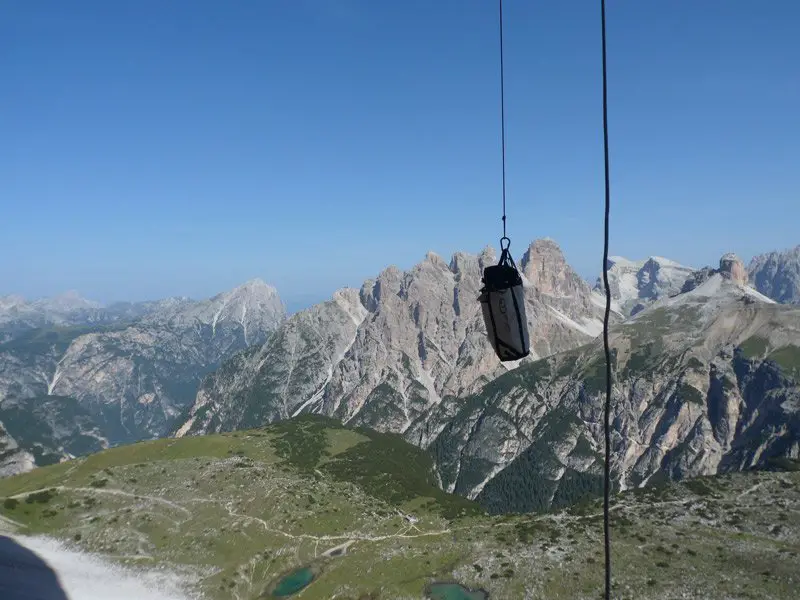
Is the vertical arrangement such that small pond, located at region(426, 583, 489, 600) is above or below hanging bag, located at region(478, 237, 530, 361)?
below

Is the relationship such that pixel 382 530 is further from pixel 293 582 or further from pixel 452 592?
pixel 452 592

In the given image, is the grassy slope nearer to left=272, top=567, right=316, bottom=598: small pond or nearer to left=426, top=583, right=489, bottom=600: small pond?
left=426, top=583, right=489, bottom=600: small pond

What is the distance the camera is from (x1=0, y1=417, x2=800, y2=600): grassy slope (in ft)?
273

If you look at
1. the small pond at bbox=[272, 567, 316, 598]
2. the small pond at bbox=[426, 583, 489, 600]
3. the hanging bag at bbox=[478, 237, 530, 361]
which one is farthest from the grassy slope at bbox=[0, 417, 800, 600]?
the hanging bag at bbox=[478, 237, 530, 361]

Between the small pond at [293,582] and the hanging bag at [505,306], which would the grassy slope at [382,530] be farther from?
the hanging bag at [505,306]

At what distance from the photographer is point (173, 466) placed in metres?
144

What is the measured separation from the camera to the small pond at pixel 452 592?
80750 mm

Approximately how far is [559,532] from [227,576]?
65.0 metres

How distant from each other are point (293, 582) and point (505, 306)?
97.8 m

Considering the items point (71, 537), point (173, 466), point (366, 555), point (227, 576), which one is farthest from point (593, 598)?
point (173, 466)

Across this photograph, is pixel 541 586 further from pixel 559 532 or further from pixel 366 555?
pixel 366 555

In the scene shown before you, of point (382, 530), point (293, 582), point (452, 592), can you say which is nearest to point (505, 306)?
point (452, 592)

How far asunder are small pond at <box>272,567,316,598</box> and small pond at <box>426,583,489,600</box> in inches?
949

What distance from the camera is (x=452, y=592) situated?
82.4 meters
